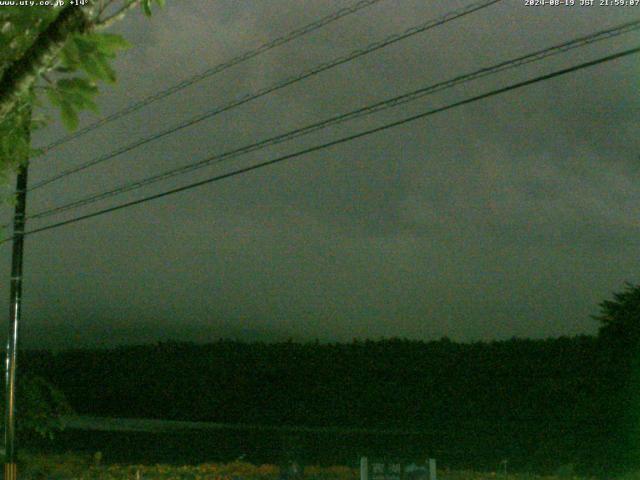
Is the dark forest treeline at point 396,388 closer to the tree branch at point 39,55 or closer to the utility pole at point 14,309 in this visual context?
the utility pole at point 14,309

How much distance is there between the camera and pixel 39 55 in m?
4.21

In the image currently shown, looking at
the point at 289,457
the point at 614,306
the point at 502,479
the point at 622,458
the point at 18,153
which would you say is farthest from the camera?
the point at 622,458

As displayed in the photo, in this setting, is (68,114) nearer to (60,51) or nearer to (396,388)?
(60,51)

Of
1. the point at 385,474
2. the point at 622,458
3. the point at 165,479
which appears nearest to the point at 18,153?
the point at 385,474

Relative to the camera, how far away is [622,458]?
69.3 ft

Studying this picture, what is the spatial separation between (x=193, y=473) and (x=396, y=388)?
46.9 feet

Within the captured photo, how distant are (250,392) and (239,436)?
652 centimetres

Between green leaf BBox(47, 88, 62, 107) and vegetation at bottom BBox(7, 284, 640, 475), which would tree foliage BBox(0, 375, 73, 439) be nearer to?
vegetation at bottom BBox(7, 284, 640, 475)

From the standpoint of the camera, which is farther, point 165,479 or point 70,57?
point 165,479

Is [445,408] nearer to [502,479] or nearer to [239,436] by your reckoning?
[239,436]

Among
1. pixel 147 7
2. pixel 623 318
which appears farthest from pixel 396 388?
pixel 147 7

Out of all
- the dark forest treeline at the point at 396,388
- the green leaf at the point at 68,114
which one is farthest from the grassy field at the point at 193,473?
the green leaf at the point at 68,114

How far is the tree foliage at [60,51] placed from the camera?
4.12 m

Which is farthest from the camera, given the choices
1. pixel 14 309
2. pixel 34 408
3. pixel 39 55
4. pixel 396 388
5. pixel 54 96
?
pixel 396 388
